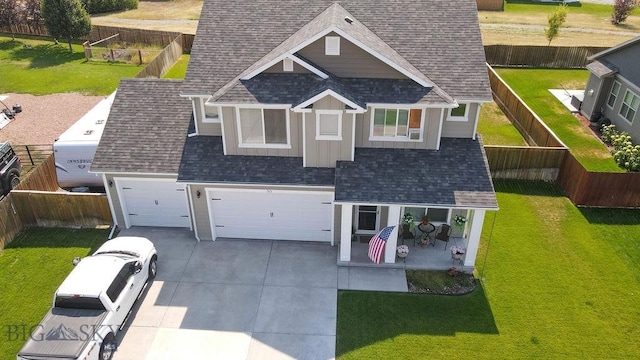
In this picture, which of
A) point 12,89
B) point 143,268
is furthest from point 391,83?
point 12,89

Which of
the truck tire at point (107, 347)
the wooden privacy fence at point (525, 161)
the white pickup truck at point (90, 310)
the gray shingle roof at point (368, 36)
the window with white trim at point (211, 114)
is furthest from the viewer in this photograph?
the wooden privacy fence at point (525, 161)

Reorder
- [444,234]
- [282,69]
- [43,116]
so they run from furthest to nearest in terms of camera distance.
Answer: [43,116]
[444,234]
[282,69]

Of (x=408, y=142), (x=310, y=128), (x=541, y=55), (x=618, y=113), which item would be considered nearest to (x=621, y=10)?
(x=541, y=55)

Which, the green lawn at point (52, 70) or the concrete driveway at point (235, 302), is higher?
the green lawn at point (52, 70)

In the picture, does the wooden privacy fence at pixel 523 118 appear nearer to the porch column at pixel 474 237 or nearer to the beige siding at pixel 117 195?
the porch column at pixel 474 237

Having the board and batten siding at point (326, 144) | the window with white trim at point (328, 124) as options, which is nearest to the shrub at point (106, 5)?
the board and batten siding at point (326, 144)

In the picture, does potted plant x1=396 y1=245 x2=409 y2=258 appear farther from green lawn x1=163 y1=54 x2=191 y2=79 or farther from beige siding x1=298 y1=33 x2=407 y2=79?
green lawn x1=163 y1=54 x2=191 y2=79

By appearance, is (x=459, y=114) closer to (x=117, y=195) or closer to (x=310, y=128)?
(x=310, y=128)
